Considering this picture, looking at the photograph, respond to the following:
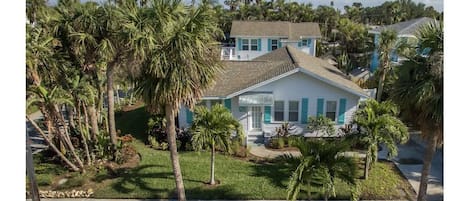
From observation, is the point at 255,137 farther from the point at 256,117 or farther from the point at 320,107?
the point at 320,107

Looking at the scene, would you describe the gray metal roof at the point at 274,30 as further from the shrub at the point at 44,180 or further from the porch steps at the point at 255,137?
the shrub at the point at 44,180

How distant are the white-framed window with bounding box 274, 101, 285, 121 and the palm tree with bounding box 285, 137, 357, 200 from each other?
8887mm

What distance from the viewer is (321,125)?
17.2m

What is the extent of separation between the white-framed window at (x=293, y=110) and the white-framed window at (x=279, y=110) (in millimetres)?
357

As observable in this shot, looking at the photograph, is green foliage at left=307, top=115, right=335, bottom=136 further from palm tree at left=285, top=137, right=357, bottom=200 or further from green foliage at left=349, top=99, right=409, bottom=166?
palm tree at left=285, top=137, right=357, bottom=200

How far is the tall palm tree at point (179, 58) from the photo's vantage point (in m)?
8.90

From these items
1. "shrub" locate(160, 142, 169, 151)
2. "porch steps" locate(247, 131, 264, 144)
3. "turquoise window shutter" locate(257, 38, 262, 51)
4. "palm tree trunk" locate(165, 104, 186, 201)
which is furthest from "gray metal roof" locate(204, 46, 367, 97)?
"turquoise window shutter" locate(257, 38, 262, 51)

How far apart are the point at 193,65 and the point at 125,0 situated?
4.06m

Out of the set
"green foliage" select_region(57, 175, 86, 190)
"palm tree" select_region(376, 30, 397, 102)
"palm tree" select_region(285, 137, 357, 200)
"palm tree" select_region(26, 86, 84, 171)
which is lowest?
"green foliage" select_region(57, 175, 86, 190)

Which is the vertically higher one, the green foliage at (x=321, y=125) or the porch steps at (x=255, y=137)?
the green foliage at (x=321, y=125)

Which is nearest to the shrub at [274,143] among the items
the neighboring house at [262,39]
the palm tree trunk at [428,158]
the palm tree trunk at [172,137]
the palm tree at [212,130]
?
the palm tree at [212,130]

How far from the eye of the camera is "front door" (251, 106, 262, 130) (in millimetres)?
17875

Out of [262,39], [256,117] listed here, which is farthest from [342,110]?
[262,39]

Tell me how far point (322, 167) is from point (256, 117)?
9578mm
